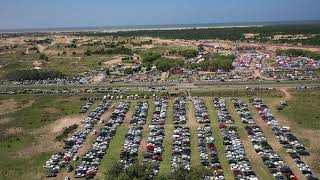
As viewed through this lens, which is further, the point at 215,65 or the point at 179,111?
the point at 215,65

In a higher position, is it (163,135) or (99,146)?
(163,135)

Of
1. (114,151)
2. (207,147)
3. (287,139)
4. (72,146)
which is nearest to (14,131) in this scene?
(72,146)

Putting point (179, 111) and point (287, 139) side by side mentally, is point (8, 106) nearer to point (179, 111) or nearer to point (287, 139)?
point (179, 111)

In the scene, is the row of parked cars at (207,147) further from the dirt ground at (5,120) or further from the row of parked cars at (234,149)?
the dirt ground at (5,120)

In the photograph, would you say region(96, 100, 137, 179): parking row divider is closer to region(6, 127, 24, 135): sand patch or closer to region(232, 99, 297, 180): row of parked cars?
region(6, 127, 24, 135): sand patch

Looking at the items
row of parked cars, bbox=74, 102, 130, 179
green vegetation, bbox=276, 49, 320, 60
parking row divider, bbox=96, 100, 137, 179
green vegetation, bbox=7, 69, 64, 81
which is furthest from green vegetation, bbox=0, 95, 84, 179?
green vegetation, bbox=276, 49, 320, 60
